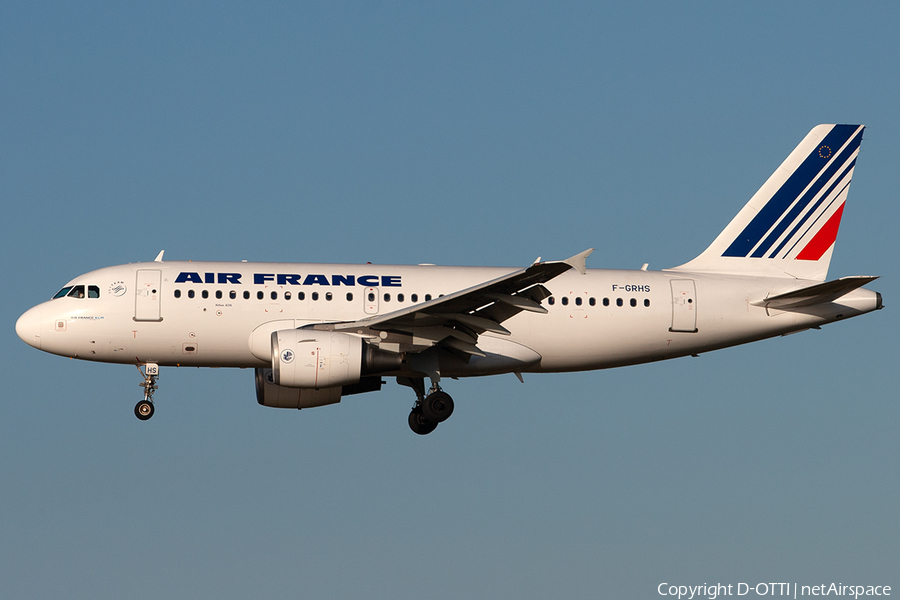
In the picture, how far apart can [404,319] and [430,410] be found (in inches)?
134

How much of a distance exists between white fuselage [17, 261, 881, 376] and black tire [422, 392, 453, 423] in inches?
32.1

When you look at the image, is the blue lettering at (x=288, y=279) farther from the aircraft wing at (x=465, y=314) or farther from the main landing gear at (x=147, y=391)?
the main landing gear at (x=147, y=391)

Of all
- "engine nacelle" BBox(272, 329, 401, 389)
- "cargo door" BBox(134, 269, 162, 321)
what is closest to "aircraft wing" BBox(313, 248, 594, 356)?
"engine nacelle" BBox(272, 329, 401, 389)

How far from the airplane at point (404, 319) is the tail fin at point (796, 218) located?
183 millimetres

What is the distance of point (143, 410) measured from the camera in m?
34.0

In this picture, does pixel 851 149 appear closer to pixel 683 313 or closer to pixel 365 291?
pixel 683 313

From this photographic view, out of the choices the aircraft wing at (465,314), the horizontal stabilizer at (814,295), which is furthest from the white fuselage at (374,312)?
the aircraft wing at (465,314)

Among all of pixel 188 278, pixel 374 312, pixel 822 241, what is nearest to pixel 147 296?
pixel 188 278

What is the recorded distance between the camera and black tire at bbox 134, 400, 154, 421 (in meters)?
33.9

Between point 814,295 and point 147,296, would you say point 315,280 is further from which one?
point 814,295

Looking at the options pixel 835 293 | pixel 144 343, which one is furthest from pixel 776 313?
pixel 144 343

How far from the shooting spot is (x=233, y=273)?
34.1m

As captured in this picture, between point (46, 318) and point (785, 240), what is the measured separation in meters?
21.9

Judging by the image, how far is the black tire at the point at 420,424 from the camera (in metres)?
35.9
